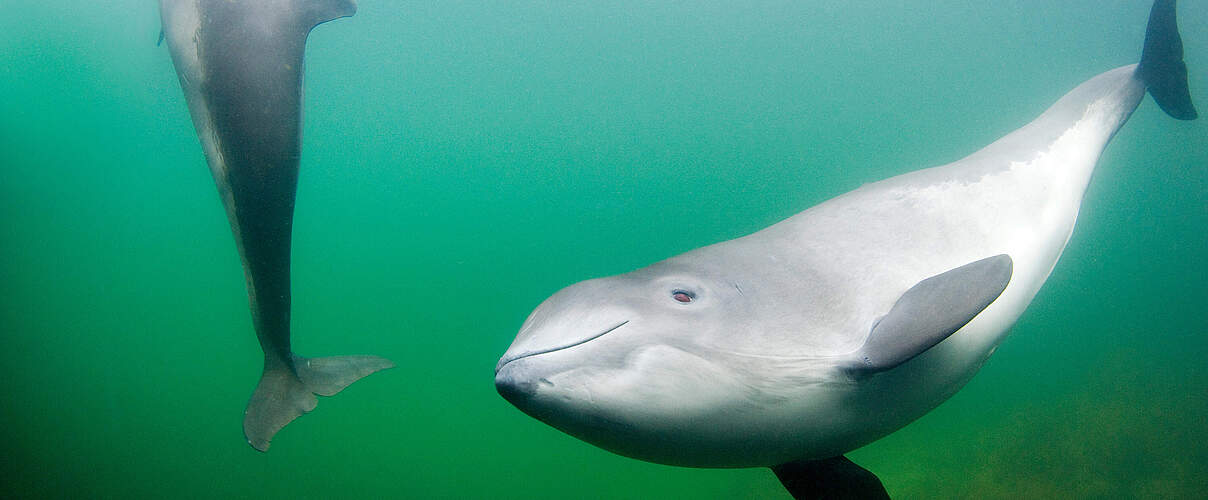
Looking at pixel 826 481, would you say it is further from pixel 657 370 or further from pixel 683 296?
pixel 657 370

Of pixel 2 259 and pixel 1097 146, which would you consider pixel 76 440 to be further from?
pixel 1097 146

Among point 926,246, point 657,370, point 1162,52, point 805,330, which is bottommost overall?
point 657,370

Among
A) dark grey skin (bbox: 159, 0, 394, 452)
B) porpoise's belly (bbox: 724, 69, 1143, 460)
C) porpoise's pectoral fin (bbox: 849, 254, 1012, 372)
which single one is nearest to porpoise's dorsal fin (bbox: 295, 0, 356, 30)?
dark grey skin (bbox: 159, 0, 394, 452)

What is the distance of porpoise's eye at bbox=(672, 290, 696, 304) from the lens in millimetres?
1700

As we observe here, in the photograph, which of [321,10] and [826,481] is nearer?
[826,481]

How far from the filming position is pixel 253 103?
2936 millimetres

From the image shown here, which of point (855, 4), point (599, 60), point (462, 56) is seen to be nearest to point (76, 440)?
point (462, 56)

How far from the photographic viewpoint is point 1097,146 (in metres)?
Result: 2.97

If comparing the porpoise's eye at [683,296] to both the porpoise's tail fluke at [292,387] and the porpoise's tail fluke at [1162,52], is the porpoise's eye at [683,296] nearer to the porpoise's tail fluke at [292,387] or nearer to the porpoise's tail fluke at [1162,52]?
the porpoise's tail fluke at [292,387]

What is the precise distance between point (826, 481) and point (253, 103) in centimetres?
319

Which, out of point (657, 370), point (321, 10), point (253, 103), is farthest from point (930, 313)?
point (321, 10)

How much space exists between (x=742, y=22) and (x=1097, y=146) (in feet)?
50.2

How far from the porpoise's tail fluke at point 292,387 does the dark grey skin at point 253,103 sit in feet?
2.89

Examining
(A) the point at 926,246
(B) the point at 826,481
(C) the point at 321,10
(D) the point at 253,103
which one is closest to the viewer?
(A) the point at 926,246
